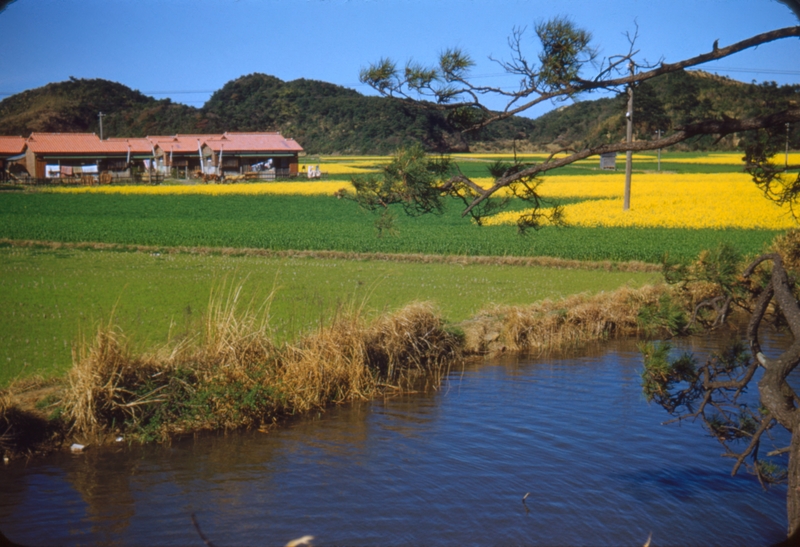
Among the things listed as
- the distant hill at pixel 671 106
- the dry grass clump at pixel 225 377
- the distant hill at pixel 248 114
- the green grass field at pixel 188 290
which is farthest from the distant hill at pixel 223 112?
the dry grass clump at pixel 225 377

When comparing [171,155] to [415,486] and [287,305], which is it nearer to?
[287,305]

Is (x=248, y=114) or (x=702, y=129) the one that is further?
(x=248, y=114)

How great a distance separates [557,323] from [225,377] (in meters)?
6.80

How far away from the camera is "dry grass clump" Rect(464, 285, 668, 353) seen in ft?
40.3

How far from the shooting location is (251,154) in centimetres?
6481

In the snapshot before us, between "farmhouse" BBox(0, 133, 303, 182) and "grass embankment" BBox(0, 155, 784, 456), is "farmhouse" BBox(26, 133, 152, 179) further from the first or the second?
"grass embankment" BBox(0, 155, 784, 456)

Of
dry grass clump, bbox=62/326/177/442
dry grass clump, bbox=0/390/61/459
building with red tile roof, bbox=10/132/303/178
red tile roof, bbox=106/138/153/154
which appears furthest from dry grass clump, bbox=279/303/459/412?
red tile roof, bbox=106/138/153/154

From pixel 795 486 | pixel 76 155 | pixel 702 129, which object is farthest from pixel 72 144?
pixel 795 486

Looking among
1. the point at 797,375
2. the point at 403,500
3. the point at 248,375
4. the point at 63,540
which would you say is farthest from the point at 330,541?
the point at 797,375

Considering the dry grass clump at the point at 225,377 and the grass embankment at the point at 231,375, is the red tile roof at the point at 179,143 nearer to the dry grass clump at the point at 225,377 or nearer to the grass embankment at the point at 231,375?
the grass embankment at the point at 231,375

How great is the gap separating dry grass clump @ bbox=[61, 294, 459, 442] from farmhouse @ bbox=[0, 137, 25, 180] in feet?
167

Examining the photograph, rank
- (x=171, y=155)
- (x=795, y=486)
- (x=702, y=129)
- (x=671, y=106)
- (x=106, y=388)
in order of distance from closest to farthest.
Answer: (x=795, y=486)
(x=702, y=129)
(x=106, y=388)
(x=671, y=106)
(x=171, y=155)

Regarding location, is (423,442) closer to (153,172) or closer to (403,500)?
(403,500)

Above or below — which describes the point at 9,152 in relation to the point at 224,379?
above
